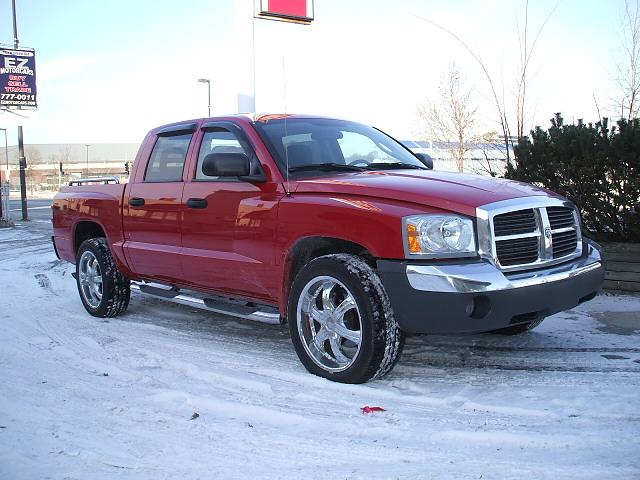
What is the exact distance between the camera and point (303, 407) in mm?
3586

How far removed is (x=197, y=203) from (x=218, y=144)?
54 centimetres

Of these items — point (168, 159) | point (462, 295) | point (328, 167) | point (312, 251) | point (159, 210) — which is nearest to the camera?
point (462, 295)

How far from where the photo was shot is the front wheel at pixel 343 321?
12.1 feet

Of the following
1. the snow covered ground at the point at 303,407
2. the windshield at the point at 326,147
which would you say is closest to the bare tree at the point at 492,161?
the snow covered ground at the point at 303,407

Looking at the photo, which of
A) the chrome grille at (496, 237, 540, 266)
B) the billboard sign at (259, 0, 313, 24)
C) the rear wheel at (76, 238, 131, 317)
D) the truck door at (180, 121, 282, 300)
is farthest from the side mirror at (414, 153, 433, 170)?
the billboard sign at (259, 0, 313, 24)

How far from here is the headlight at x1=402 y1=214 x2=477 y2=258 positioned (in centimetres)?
355

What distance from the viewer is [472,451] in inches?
117

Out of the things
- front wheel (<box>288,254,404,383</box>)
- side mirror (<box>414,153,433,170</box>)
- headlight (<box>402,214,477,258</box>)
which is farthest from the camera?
side mirror (<box>414,153,433,170</box>)

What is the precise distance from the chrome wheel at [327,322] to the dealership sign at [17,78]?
18.3 m

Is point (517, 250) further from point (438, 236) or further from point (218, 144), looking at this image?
point (218, 144)

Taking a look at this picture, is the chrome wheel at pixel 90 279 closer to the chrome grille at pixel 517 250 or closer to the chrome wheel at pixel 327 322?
the chrome wheel at pixel 327 322

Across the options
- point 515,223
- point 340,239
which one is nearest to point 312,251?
point 340,239

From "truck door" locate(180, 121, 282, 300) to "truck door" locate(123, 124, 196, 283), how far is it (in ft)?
0.52

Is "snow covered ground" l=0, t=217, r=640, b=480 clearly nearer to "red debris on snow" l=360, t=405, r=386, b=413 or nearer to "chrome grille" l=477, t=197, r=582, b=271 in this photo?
"red debris on snow" l=360, t=405, r=386, b=413
